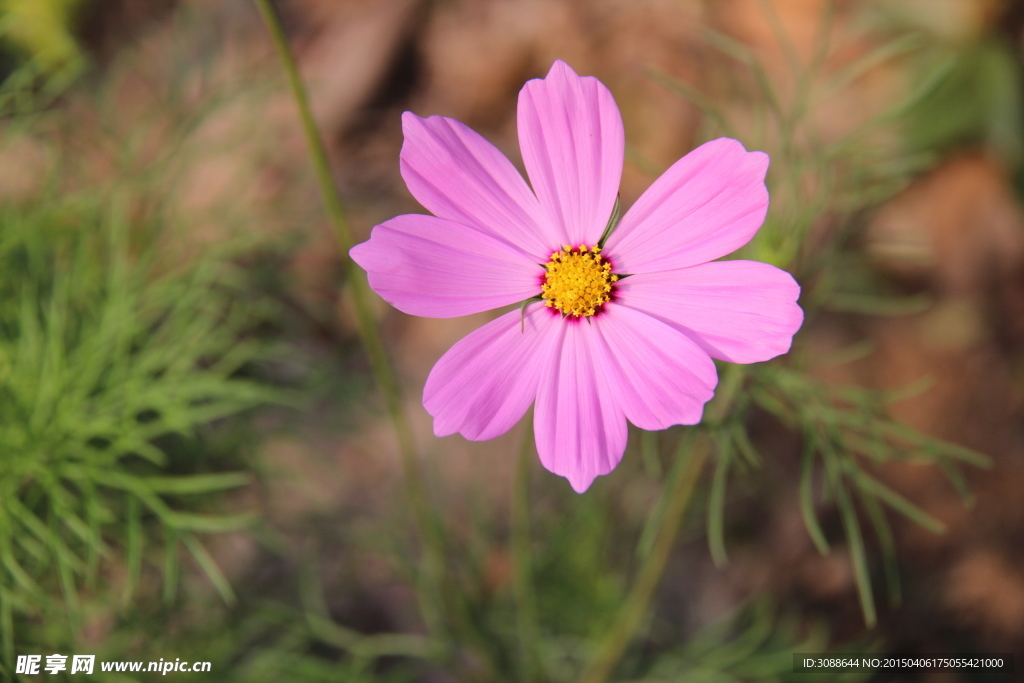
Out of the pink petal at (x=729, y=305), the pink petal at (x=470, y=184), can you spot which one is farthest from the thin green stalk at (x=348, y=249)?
the pink petal at (x=729, y=305)

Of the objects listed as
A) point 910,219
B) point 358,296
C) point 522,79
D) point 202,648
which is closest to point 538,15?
point 522,79

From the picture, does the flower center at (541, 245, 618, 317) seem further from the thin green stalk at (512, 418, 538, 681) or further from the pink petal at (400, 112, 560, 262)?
the thin green stalk at (512, 418, 538, 681)

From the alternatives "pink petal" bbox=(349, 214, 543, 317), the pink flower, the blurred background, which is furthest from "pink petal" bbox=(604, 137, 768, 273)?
the blurred background

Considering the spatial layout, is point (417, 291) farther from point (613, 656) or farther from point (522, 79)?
point (522, 79)

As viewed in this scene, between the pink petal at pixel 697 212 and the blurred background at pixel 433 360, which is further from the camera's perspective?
the blurred background at pixel 433 360

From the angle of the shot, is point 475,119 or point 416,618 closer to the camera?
point 416,618

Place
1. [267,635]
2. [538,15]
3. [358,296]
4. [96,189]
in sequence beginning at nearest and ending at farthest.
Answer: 1. [358,296]
2. [96,189]
3. [267,635]
4. [538,15]

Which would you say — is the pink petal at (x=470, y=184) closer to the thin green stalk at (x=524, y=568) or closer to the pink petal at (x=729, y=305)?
the pink petal at (x=729, y=305)
